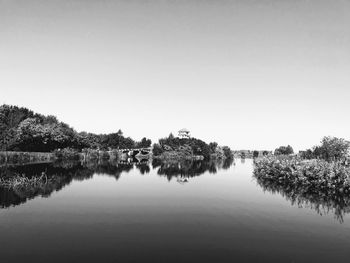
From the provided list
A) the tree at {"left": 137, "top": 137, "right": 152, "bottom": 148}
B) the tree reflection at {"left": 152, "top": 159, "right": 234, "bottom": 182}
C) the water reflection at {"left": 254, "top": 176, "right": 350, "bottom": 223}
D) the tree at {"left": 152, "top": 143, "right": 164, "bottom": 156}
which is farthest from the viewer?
the tree at {"left": 137, "top": 137, "right": 152, "bottom": 148}

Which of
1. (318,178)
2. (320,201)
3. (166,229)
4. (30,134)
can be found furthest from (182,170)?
(30,134)

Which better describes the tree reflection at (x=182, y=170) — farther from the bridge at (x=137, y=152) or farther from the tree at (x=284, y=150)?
the tree at (x=284, y=150)

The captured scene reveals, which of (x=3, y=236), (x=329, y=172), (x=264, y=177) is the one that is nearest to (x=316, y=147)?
(x=264, y=177)

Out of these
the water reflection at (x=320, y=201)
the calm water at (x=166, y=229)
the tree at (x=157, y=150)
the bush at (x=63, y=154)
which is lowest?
the calm water at (x=166, y=229)

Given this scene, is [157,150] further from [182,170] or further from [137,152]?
[182,170]

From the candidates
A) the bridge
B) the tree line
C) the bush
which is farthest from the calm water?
the bridge

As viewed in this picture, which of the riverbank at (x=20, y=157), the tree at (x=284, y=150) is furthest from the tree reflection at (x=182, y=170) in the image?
the tree at (x=284, y=150)

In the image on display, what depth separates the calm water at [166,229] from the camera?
13695mm

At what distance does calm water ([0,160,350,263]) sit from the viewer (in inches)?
539

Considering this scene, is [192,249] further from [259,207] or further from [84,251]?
[259,207]

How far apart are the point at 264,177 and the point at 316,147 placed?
31.5 metres

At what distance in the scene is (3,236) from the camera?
51.5 feet

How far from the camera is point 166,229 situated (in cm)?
1830

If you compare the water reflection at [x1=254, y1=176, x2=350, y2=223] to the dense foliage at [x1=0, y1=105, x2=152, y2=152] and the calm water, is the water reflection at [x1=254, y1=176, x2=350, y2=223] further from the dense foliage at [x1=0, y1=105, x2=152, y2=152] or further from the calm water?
the dense foliage at [x1=0, y1=105, x2=152, y2=152]
